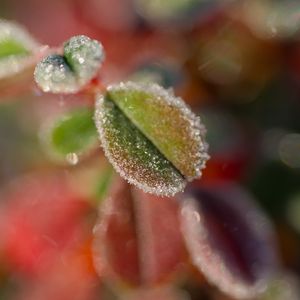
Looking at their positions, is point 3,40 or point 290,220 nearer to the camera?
point 3,40

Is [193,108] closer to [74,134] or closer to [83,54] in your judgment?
[74,134]

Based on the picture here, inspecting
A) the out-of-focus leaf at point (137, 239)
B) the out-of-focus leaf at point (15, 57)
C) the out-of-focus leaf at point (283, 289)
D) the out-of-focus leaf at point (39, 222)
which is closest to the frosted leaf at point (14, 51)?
the out-of-focus leaf at point (15, 57)

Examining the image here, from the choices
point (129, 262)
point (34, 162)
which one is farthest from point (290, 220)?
point (34, 162)

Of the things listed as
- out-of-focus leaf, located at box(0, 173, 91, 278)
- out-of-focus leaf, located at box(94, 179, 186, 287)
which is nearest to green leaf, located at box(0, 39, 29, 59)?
out-of-focus leaf, located at box(94, 179, 186, 287)

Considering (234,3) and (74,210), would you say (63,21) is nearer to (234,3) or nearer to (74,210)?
(234,3)

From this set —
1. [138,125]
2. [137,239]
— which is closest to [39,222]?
[137,239]

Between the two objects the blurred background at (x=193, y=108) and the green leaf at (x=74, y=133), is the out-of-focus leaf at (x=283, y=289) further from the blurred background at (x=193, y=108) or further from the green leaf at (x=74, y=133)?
the green leaf at (x=74, y=133)
